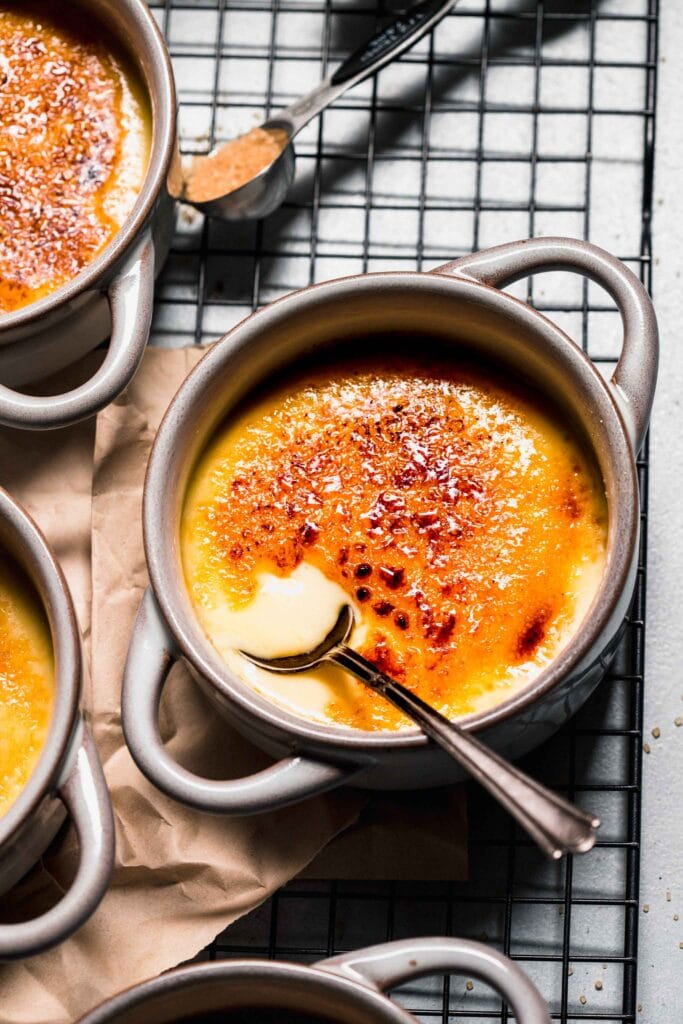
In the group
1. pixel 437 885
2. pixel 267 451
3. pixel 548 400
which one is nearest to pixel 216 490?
pixel 267 451

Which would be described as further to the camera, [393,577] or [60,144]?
[60,144]

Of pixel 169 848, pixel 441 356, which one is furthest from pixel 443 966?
pixel 441 356

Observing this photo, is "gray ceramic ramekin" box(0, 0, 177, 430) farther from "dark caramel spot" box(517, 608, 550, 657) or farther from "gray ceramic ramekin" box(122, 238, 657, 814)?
"dark caramel spot" box(517, 608, 550, 657)

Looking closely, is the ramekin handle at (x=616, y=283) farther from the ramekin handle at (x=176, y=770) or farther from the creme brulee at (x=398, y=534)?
the ramekin handle at (x=176, y=770)

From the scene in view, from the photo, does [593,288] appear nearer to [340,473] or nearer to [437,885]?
[340,473]

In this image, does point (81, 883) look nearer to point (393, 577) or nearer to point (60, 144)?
point (393, 577)
